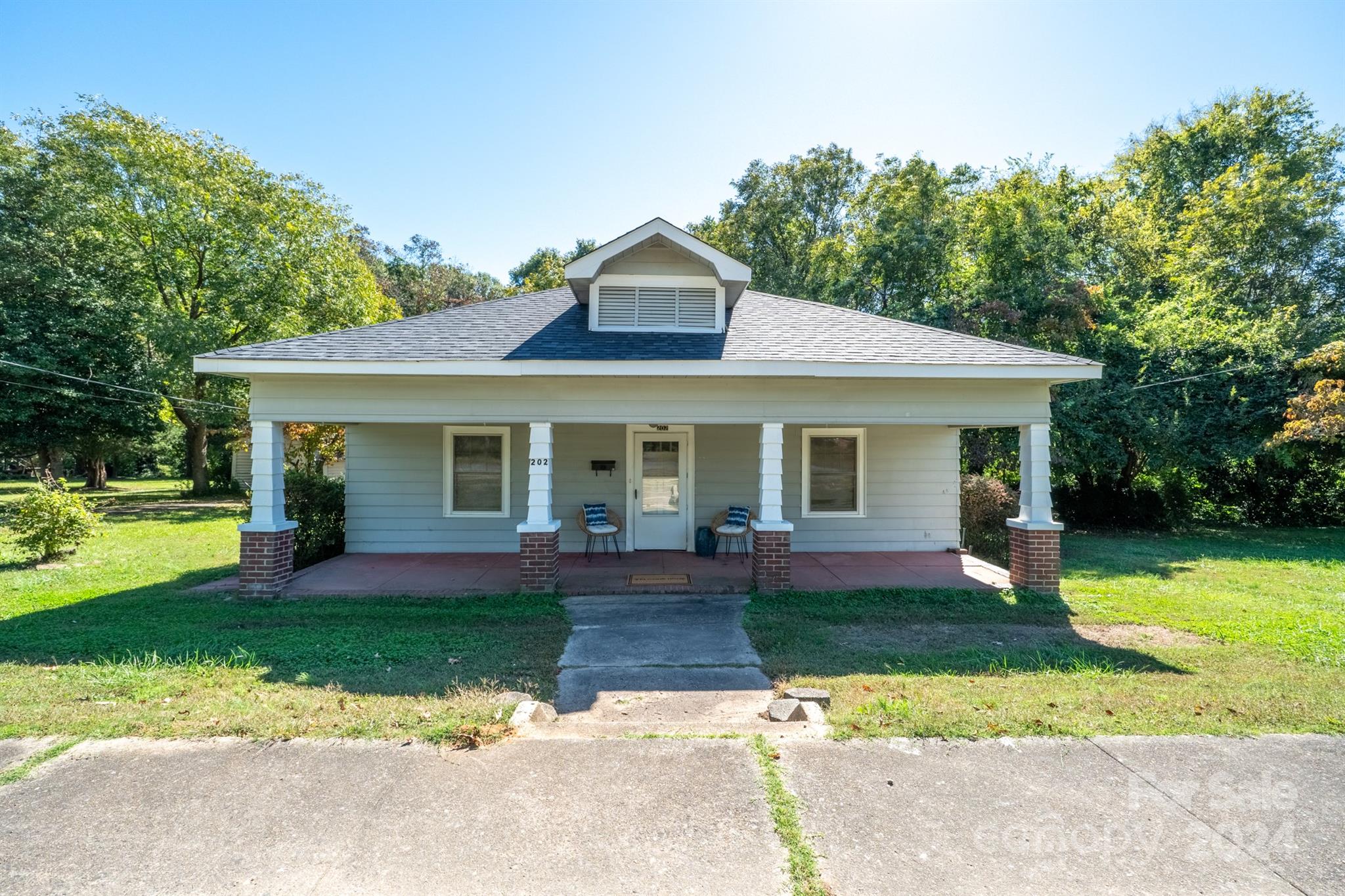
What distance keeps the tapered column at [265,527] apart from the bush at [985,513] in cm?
1040

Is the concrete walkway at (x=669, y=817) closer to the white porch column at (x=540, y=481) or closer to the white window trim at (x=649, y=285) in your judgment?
the white porch column at (x=540, y=481)

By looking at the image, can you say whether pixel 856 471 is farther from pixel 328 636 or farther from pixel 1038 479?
pixel 328 636

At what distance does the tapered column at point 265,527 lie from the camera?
734cm

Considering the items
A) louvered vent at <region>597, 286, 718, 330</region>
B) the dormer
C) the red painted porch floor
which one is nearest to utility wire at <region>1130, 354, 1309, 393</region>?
the red painted porch floor

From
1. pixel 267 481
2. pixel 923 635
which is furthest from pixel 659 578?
pixel 267 481

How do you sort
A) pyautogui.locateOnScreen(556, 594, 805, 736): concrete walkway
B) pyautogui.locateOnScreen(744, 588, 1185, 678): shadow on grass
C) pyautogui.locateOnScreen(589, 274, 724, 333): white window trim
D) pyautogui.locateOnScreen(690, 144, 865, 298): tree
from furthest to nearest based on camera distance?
pyautogui.locateOnScreen(690, 144, 865, 298): tree → pyautogui.locateOnScreen(589, 274, 724, 333): white window trim → pyautogui.locateOnScreen(744, 588, 1185, 678): shadow on grass → pyautogui.locateOnScreen(556, 594, 805, 736): concrete walkway

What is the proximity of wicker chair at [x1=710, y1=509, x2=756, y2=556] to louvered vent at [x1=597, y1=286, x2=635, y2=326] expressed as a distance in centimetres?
336

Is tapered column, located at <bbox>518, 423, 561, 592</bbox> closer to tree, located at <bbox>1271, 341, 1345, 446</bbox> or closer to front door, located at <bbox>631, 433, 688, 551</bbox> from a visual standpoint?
front door, located at <bbox>631, 433, 688, 551</bbox>

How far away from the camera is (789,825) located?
115 inches

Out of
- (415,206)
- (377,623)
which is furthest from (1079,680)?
(415,206)

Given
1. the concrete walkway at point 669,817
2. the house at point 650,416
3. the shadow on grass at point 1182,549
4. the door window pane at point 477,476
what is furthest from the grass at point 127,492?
the shadow on grass at point 1182,549

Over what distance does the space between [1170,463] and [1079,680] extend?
11784mm

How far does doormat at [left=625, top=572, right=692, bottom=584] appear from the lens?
799 cm

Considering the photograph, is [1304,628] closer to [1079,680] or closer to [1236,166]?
[1079,680]
